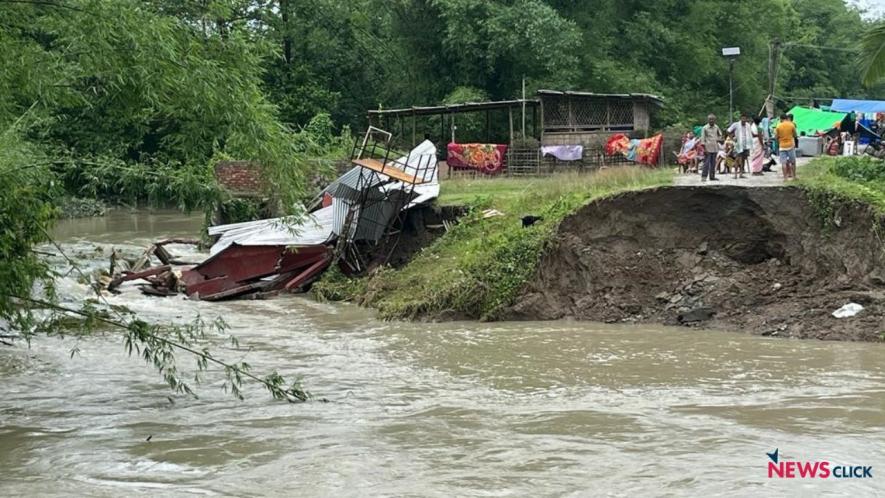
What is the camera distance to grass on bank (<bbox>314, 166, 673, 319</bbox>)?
632 inches

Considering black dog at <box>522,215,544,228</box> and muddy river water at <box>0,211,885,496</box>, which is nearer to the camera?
muddy river water at <box>0,211,885,496</box>

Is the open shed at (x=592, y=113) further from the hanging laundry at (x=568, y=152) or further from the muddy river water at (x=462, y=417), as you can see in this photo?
the muddy river water at (x=462, y=417)

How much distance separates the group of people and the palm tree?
1.69 meters

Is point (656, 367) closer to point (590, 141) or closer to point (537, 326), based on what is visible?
point (537, 326)

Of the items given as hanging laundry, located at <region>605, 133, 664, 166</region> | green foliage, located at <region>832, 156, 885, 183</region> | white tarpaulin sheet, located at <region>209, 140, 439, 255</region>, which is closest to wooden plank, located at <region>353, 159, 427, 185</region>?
white tarpaulin sheet, located at <region>209, 140, 439, 255</region>

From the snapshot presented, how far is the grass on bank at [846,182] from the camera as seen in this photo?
14.7m

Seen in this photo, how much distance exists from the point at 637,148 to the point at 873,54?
12180 millimetres

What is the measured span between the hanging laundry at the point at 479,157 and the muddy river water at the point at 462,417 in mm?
14892

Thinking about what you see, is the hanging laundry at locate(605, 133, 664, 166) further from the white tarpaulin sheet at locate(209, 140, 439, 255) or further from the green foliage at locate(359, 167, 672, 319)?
the white tarpaulin sheet at locate(209, 140, 439, 255)

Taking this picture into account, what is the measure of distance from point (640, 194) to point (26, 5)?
10671 mm

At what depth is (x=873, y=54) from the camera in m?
16.0

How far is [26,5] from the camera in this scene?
30.1 feet

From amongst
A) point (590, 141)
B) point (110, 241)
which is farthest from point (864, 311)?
point (110, 241)

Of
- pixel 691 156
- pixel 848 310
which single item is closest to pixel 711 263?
pixel 848 310
